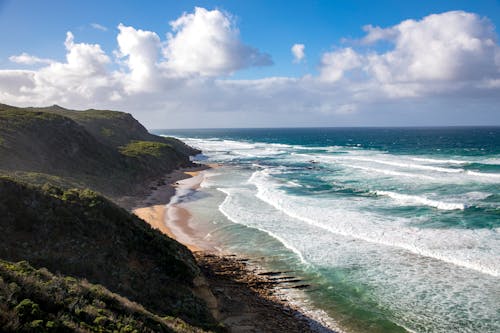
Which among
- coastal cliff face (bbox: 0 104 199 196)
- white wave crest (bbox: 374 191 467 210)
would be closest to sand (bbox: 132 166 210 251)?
coastal cliff face (bbox: 0 104 199 196)

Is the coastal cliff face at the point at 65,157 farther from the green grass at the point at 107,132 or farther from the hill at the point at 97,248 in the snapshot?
the green grass at the point at 107,132

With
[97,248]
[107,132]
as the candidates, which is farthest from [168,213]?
[107,132]

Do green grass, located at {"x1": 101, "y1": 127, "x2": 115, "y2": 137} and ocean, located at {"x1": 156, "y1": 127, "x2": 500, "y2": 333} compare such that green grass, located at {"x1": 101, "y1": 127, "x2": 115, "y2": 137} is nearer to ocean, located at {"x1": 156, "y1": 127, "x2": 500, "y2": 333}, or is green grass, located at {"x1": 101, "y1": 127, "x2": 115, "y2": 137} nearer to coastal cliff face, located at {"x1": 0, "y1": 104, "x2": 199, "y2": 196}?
coastal cliff face, located at {"x1": 0, "y1": 104, "x2": 199, "y2": 196}

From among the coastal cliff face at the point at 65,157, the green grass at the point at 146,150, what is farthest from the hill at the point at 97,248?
the green grass at the point at 146,150

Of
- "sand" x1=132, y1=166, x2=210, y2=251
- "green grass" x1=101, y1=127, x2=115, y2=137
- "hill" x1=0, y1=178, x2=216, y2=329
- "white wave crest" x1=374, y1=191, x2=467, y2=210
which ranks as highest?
"green grass" x1=101, y1=127, x2=115, y2=137

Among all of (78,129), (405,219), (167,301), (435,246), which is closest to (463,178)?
(405,219)

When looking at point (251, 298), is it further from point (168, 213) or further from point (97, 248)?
point (168, 213)

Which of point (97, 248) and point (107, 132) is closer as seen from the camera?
point (97, 248)
